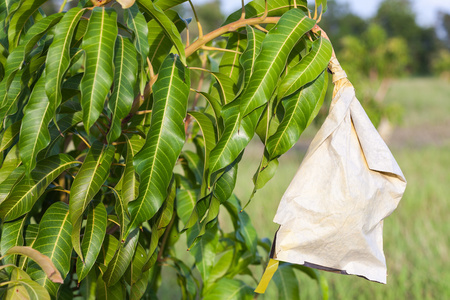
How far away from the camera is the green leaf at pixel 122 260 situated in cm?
81

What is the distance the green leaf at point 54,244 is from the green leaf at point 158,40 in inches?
13.7

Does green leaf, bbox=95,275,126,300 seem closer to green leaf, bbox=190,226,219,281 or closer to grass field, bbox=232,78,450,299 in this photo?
green leaf, bbox=190,226,219,281

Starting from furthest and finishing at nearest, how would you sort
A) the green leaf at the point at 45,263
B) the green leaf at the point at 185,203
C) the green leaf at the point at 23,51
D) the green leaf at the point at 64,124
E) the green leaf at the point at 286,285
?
the green leaf at the point at 286,285, the green leaf at the point at 185,203, the green leaf at the point at 64,124, the green leaf at the point at 23,51, the green leaf at the point at 45,263

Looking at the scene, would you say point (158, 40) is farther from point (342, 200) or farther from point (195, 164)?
point (342, 200)

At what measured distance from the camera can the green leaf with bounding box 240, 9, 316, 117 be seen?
0.70 meters

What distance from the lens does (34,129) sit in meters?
0.70

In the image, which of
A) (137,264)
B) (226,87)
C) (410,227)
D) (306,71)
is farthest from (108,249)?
(410,227)

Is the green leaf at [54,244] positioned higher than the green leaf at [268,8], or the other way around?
the green leaf at [268,8]

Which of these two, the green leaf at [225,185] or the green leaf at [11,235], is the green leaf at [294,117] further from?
the green leaf at [11,235]

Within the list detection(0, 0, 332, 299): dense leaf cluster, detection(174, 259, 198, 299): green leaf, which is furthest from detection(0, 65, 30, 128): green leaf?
detection(174, 259, 198, 299): green leaf

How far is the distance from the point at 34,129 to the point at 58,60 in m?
0.11

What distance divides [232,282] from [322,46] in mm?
631

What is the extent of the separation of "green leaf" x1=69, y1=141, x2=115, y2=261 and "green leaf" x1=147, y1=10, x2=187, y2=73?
23 cm

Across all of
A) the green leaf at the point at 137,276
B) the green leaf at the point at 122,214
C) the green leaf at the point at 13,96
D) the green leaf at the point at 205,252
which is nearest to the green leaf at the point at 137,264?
the green leaf at the point at 137,276
